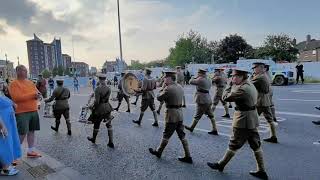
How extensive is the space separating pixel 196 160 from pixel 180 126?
717 millimetres

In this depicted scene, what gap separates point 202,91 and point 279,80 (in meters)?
20.3

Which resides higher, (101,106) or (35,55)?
(35,55)

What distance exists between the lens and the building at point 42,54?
438ft

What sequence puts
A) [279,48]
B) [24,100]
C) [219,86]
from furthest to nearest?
[279,48], [219,86], [24,100]

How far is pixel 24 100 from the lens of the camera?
22.4 feet

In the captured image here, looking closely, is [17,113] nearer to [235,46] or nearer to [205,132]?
[205,132]

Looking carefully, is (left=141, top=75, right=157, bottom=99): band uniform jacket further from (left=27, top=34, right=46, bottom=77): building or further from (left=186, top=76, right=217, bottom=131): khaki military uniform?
(left=27, top=34, right=46, bottom=77): building

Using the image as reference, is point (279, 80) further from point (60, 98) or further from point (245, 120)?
point (245, 120)

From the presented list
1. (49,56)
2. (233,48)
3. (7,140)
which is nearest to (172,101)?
(7,140)

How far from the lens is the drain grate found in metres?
6.28

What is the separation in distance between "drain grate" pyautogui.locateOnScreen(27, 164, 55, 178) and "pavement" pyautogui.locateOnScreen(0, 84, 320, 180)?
98 mm

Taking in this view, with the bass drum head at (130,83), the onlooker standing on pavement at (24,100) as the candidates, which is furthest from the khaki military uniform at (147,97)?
the onlooker standing on pavement at (24,100)

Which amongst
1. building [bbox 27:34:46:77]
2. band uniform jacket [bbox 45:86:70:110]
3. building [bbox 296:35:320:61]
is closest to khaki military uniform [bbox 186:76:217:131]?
band uniform jacket [bbox 45:86:70:110]

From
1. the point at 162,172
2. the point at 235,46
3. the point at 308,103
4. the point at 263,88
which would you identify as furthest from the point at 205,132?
the point at 235,46
